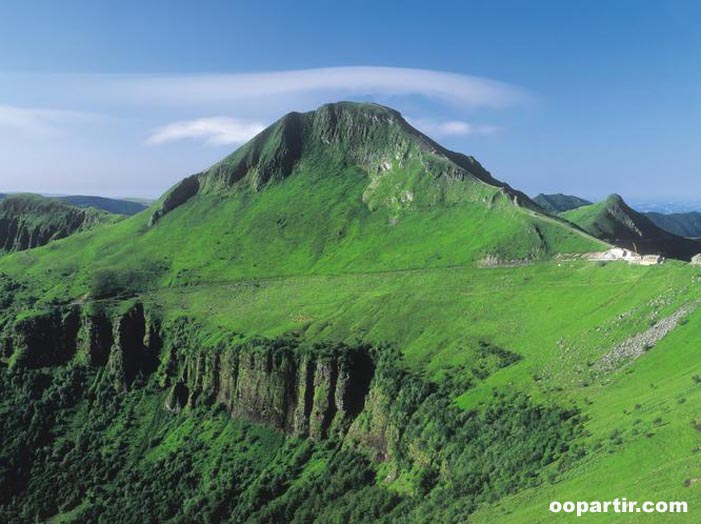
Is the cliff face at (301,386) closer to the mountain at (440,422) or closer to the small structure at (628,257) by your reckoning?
the mountain at (440,422)

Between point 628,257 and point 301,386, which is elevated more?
point 628,257

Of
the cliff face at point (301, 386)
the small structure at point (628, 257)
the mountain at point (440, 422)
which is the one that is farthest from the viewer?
the small structure at point (628, 257)

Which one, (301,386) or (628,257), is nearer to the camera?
(301,386)

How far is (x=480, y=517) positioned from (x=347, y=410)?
8366 centimetres

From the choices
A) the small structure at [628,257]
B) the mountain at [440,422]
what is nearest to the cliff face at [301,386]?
the mountain at [440,422]

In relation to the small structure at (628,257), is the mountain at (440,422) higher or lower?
lower

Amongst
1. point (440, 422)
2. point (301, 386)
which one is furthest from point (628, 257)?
point (301, 386)

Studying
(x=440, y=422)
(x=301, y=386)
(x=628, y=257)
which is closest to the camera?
(x=440, y=422)

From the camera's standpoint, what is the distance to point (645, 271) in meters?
169

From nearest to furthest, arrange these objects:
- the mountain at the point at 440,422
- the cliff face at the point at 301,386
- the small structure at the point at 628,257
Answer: the mountain at the point at 440,422, the cliff face at the point at 301,386, the small structure at the point at 628,257

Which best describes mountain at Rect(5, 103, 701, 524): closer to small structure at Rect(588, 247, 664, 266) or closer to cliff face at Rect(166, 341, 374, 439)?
cliff face at Rect(166, 341, 374, 439)

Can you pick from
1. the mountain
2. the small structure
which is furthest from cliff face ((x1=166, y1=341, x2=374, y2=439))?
the small structure

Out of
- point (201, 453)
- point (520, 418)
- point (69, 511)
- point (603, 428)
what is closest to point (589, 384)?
point (520, 418)

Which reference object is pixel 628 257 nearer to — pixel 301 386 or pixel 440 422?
pixel 440 422
